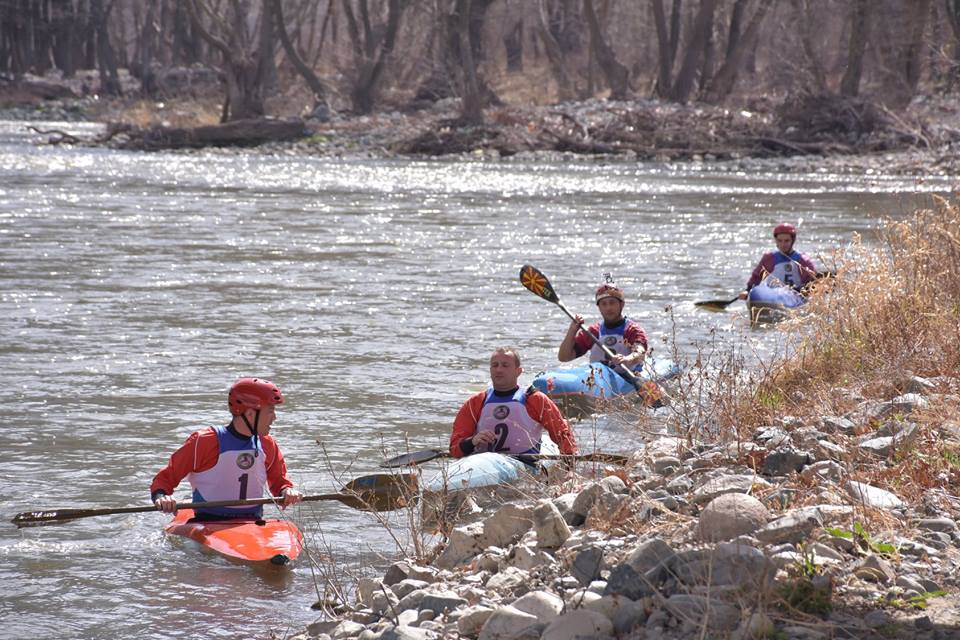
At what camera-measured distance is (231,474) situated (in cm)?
646

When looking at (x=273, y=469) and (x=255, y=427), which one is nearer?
(x=255, y=427)

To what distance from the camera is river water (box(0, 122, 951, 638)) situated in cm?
622

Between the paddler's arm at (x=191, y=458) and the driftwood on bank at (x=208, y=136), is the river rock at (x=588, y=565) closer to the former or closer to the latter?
the paddler's arm at (x=191, y=458)

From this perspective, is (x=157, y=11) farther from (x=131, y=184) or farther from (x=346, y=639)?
(x=346, y=639)

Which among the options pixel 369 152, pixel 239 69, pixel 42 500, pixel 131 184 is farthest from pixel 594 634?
pixel 239 69

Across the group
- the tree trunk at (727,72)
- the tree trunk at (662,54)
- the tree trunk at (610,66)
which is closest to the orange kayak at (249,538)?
the tree trunk at (727,72)

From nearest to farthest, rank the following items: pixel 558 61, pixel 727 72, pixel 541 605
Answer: pixel 541 605
pixel 727 72
pixel 558 61

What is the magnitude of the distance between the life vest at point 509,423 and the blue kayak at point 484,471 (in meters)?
0.25

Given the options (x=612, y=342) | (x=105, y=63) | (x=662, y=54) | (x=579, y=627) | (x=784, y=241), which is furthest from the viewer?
(x=105, y=63)

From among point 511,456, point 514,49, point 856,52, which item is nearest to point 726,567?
point 511,456

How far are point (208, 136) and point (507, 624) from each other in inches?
1185

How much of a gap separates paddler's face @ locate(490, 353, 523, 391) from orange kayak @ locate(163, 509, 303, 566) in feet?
4.31

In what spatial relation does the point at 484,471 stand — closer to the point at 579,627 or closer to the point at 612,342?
the point at 579,627

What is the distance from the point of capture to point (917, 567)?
4395mm
